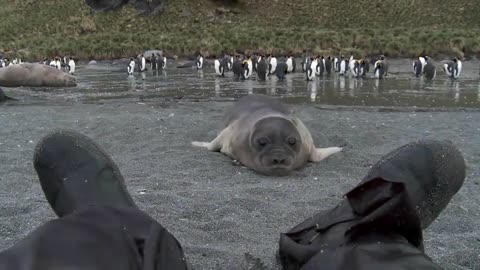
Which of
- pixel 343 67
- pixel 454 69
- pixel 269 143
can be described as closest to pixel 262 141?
pixel 269 143

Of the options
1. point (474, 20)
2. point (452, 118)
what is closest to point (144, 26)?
point (474, 20)

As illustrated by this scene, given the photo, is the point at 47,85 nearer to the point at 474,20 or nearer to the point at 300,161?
the point at 300,161

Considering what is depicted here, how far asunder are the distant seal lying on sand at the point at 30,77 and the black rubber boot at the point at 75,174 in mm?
14639

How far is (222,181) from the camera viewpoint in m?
4.89

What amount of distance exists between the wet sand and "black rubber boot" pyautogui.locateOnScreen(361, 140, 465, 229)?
59cm

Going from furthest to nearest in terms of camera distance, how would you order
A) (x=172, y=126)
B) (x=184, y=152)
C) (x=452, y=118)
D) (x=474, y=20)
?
(x=474, y=20), (x=452, y=118), (x=172, y=126), (x=184, y=152)

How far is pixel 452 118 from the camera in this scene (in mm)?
9500

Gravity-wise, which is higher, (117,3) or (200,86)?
(117,3)

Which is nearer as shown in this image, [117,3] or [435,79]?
[435,79]

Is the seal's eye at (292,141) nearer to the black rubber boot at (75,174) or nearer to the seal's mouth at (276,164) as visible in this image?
the seal's mouth at (276,164)

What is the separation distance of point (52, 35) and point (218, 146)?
3837cm

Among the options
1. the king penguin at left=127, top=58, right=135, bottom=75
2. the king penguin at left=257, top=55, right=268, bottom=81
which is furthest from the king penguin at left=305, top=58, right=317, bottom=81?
the king penguin at left=127, top=58, right=135, bottom=75

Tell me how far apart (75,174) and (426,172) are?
1555mm

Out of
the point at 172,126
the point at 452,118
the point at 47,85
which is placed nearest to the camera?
the point at 172,126
